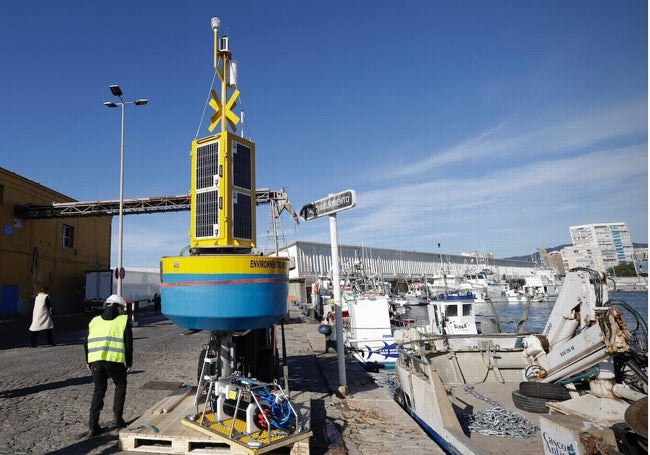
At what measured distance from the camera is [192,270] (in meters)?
4.34

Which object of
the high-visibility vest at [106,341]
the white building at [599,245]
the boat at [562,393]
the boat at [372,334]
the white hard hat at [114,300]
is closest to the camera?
the boat at [562,393]

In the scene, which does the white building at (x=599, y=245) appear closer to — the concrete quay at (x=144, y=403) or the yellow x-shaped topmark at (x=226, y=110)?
the concrete quay at (x=144, y=403)

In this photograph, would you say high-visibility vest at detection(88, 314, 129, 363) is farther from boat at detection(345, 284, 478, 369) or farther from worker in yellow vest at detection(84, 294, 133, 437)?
boat at detection(345, 284, 478, 369)

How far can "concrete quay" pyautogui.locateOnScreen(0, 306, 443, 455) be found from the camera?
4.51 meters

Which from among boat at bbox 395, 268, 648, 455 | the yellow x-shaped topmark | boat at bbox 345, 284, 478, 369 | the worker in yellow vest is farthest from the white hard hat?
boat at bbox 345, 284, 478, 369

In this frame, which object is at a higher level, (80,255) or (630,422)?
(80,255)

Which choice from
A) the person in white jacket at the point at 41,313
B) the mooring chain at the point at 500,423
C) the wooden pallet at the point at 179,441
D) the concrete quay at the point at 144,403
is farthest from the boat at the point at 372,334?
the wooden pallet at the point at 179,441

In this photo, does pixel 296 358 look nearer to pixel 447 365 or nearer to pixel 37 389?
pixel 447 365

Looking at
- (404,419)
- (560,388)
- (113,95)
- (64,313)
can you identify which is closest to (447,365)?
(560,388)

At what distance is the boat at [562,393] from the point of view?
3.84 m

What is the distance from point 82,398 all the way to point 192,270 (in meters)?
4.06

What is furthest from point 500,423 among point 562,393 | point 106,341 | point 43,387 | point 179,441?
point 43,387

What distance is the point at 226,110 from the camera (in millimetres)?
5512

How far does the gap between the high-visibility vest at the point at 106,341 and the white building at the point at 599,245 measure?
165 meters
